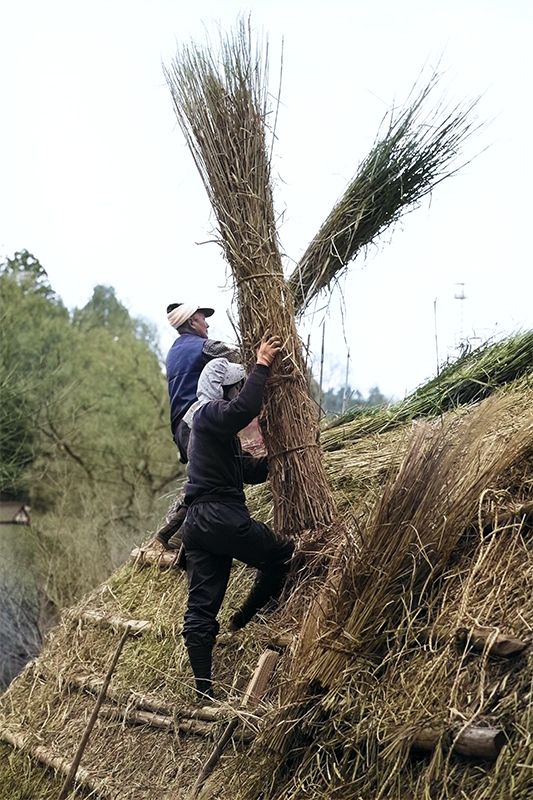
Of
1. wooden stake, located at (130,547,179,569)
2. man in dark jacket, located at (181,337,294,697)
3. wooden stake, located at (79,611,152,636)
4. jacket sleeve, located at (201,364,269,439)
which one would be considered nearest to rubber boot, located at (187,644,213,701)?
man in dark jacket, located at (181,337,294,697)

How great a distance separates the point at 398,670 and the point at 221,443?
1.30 metres

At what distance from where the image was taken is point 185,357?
4961 mm

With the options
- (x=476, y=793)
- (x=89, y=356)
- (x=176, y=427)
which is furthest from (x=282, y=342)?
(x=89, y=356)

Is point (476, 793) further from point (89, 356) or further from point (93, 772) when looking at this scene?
point (89, 356)

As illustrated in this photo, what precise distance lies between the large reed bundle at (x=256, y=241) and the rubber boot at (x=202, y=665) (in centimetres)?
67

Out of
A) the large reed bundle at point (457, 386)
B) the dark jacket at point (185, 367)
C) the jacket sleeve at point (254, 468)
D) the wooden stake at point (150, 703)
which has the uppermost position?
the dark jacket at point (185, 367)

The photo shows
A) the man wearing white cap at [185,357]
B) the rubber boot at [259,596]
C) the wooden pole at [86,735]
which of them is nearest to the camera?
the rubber boot at [259,596]

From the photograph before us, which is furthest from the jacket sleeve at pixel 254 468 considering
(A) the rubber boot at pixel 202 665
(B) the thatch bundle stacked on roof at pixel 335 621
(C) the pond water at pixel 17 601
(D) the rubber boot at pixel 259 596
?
(C) the pond water at pixel 17 601

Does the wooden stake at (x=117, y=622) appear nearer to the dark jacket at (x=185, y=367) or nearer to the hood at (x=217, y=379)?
the dark jacket at (x=185, y=367)

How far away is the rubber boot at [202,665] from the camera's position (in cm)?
416

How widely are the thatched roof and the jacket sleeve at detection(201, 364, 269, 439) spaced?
2.18ft

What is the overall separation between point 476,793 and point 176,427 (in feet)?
8.54

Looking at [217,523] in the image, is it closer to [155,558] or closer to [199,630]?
[199,630]

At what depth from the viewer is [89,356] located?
2180cm
